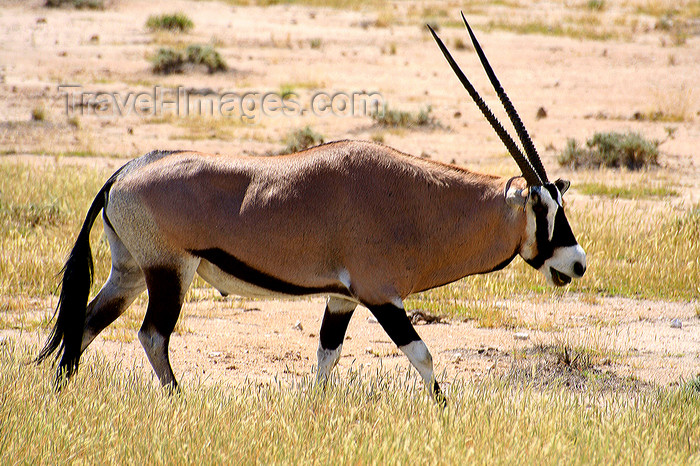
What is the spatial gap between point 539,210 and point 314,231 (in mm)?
1298

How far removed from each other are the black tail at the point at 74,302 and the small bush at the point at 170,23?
937 inches

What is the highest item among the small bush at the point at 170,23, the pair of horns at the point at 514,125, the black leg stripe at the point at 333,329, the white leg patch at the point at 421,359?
the pair of horns at the point at 514,125

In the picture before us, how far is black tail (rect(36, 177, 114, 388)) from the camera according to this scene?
16.4ft

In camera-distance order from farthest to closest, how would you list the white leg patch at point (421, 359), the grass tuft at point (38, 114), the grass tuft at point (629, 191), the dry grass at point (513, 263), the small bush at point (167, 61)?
the small bush at point (167, 61) → the grass tuft at point (38, 114) → the grass tuft at point (629, 191) → the dry grass at point (513, 263) → the white leg patch at point (421, 359)

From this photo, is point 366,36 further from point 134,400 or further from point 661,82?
point 134,400

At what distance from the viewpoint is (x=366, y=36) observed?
1078 inches

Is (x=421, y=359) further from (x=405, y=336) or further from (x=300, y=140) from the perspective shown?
(x=300, y=140)

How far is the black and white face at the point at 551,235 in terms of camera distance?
4.98m

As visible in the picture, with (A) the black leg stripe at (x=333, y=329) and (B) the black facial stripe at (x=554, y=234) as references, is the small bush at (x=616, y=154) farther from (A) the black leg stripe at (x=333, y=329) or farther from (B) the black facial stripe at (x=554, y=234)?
(A) the black leg stripe at (x=333, y=329)

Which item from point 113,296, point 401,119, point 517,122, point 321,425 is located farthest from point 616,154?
point 321,425

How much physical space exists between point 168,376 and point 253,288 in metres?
0.69

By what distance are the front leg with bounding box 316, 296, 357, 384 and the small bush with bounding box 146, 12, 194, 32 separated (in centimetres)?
2408

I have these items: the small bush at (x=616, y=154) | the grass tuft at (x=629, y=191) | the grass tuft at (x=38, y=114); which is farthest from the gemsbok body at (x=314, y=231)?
the grass tuft at (x=38, y=114)

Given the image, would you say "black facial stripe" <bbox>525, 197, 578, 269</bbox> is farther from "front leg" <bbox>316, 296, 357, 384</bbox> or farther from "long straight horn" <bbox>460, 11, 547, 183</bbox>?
"front leg" <bbox>316, 296, 357, 384</bbox>
